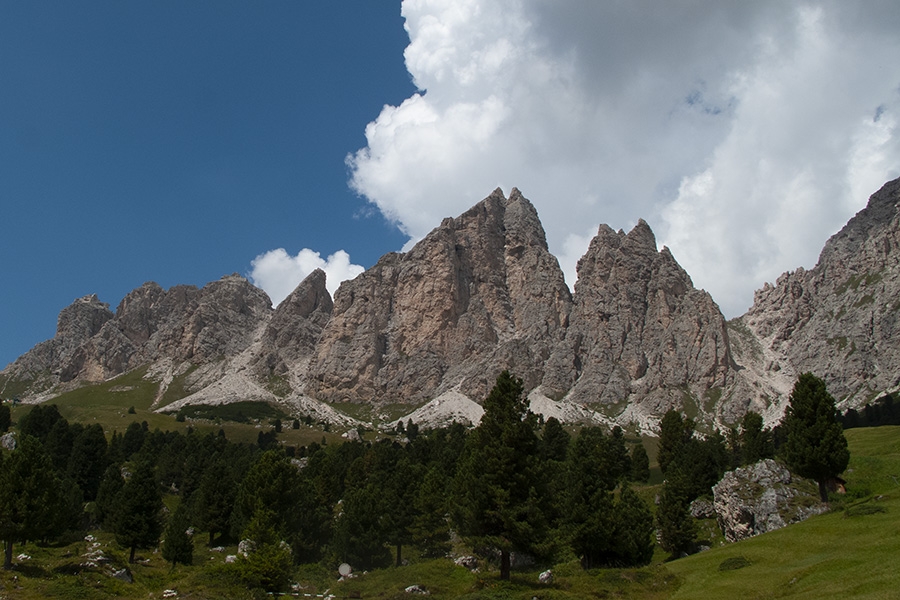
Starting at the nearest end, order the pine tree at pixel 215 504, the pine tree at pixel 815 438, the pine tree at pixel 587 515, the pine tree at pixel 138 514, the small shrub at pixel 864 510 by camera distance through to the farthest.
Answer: the small shrub at pixel 864 510 → the pine tree at pixel 587 515 → the pine tree at pixel 815 438 → the pine tree at pixel 138 514 → the pine tree at pixel 215 504

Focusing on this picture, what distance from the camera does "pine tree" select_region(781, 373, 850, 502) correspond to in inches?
1982

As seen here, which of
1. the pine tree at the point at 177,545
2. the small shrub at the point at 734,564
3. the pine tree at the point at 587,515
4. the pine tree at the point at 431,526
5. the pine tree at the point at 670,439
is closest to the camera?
the small shrub at the point at 734,564

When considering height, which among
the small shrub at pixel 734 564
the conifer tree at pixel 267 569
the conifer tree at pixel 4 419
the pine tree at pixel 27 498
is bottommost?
the small shrub at pixel 734 564

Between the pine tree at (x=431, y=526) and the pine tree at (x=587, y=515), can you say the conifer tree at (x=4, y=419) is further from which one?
the pine tree at (x=587, y=515)

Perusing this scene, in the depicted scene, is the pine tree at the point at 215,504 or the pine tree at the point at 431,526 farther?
the pine tree at the point at 215,504

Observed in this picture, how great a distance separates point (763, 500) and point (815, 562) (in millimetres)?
21421

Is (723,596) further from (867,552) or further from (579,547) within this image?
(579,547)

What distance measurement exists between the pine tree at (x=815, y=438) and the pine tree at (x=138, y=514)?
6143 cm

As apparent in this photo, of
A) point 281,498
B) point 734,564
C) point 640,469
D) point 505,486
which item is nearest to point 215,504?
point 281,498

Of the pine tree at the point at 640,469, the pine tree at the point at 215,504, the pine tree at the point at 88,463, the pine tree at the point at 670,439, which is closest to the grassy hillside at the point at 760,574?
the pine tree at the point at 215,504

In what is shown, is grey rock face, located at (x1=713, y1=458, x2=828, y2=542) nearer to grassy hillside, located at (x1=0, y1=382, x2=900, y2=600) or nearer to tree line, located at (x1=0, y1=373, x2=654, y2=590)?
grassy hillside, located at (x1=0, y1=382, x2=900, y2=600)

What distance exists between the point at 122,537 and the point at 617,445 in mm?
78130

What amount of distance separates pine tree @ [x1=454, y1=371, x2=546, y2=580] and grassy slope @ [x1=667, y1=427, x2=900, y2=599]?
385 inches

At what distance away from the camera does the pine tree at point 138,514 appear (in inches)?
2338
